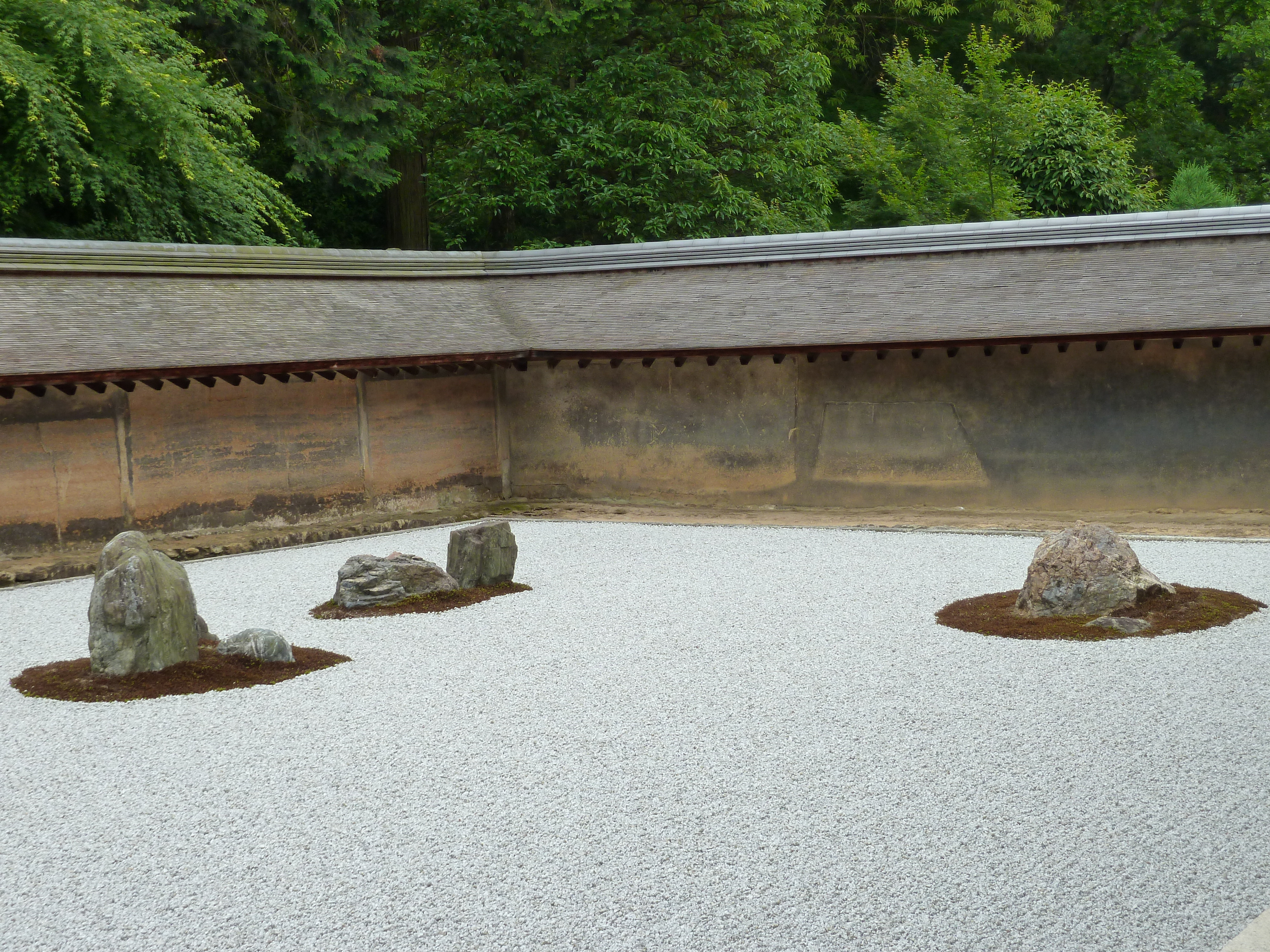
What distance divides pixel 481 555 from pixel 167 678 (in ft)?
11.3

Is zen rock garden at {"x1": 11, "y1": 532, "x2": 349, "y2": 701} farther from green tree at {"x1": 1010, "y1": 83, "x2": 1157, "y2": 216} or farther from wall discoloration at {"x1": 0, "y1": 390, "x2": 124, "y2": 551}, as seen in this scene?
green tree at {"x1": 1010, "y1": 83, "x2": 1157, "y2": 216}

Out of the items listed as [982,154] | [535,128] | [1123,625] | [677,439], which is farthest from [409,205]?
[1123,625]

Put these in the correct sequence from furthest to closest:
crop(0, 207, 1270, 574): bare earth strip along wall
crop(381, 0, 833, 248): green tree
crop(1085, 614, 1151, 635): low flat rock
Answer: crop(381, 0, 833, 248): green tree → crop(0, 207, 1270, 574): bare earth strip along wall → crop(1085, 614, 1151, 635): low flat rock

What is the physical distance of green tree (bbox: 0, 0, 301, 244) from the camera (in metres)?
16.6

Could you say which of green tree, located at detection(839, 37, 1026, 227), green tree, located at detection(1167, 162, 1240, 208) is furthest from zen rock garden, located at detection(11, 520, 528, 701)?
green tree, located at detection(1167, 162, 1240, 208)

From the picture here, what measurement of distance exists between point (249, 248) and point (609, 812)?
11.5m

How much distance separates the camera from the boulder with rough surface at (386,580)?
1075 cm

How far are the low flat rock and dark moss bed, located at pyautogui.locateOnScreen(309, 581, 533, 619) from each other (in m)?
4.93

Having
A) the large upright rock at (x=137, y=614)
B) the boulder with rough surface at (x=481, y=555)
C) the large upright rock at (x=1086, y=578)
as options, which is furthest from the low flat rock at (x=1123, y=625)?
the large upright rock at (x=137, y=614)

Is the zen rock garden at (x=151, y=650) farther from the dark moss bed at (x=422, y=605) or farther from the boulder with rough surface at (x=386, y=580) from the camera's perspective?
the boulder with rough surface at (x=386, y=580)

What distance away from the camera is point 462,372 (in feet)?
54.1

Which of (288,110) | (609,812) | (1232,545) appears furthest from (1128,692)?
(288,110)

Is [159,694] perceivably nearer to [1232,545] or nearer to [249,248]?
[249,248]

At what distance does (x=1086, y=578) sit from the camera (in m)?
9.68
